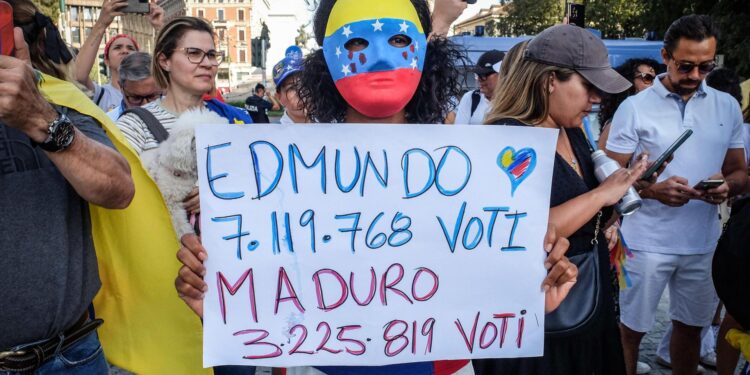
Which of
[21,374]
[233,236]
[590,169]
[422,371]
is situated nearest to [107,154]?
[233,236]

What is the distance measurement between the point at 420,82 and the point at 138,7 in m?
3.11

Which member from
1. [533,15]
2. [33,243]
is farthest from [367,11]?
[533,15]

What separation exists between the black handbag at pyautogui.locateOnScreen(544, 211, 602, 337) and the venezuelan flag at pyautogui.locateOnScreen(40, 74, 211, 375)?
48.4 inches

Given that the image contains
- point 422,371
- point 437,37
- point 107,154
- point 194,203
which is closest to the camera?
point 107,154

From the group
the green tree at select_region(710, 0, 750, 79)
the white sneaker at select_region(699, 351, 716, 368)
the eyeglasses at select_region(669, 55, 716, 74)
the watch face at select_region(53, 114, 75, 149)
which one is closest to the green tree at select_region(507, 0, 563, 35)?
the green tree at select_region(710, 0, 750, 79)

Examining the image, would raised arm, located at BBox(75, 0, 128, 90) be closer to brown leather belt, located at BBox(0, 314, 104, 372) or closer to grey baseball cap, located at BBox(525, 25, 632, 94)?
brown leather belt, located at BBox(0, 314, 104, 372)

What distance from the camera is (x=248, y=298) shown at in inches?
67.9

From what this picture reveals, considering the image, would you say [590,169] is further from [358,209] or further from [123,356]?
[123,356]

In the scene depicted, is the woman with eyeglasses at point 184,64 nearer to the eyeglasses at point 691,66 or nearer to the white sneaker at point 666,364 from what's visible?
the eyeglasses at point 691,66

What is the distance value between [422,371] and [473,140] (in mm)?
646

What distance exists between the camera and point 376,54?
1.79 m

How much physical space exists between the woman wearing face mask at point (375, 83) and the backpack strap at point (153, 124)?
1.13 metres

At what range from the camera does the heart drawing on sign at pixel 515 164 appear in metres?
1.78

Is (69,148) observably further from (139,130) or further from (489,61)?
(489,61)
